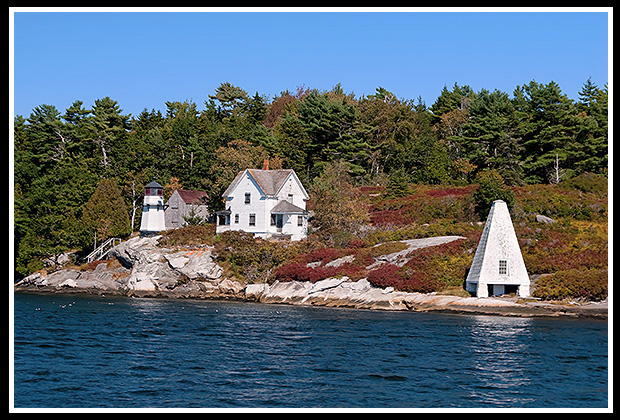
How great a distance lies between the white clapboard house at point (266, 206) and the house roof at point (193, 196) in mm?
7034

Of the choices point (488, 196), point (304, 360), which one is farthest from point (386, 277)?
point (304, 360)

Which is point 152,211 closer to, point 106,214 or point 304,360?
point 106,214

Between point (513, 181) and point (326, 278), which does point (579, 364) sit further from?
point (513, 181)

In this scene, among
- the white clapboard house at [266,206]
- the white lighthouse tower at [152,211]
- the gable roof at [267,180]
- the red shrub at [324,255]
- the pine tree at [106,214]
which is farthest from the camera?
the white lighthouse tower at [152,211]

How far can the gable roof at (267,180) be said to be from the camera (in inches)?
2653

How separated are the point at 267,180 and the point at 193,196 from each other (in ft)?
36.9

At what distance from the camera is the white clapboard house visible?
66.1 metres

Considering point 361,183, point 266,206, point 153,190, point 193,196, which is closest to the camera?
point 266,206

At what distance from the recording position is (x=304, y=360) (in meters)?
29.6

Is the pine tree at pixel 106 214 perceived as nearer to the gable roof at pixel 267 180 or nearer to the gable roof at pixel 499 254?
the gable roof at pixel 267 180

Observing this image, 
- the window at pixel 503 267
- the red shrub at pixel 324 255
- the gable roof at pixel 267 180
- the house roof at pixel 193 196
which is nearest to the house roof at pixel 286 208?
the gable roof at pixel 267 180

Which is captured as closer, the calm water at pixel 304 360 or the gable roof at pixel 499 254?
the calm water at pixel 304 360

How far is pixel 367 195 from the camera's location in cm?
7438

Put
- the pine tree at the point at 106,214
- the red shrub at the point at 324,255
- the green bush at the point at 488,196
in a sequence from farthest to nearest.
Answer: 1. the pine tree at the point at 106,214
2. the green bush at the point at 488,196
3. the red shrub at the point at 324,255
